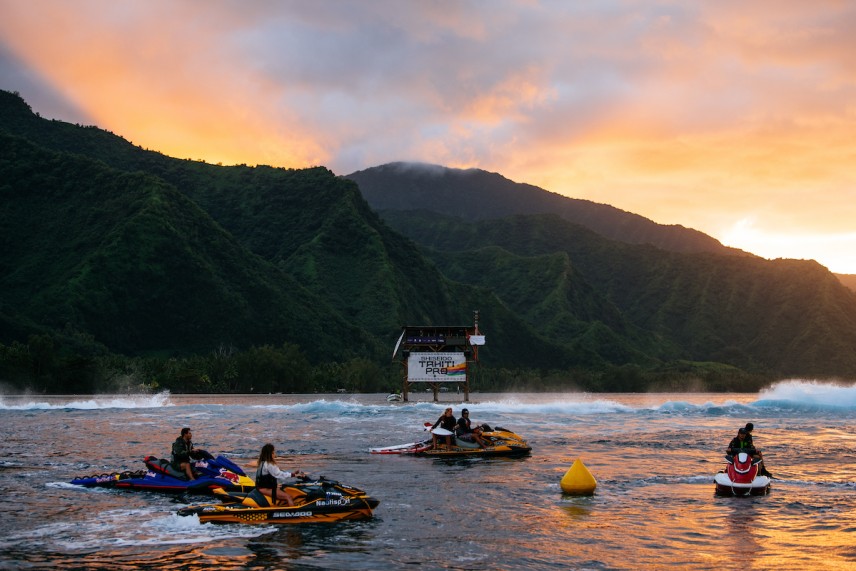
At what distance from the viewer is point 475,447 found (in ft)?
131

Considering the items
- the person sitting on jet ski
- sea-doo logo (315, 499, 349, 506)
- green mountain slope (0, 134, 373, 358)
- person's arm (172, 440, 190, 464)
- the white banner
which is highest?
green mountain slope (0, 134, 373, 358)

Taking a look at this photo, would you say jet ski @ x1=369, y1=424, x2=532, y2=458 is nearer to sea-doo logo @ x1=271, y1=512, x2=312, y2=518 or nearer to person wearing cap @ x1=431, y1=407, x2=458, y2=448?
person wearing cap @ x1=431, y1=407, x2=458, y2=448

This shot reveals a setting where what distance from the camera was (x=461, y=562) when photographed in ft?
60.2

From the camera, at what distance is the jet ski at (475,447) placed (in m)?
39.5

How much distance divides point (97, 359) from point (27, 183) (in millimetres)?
70086

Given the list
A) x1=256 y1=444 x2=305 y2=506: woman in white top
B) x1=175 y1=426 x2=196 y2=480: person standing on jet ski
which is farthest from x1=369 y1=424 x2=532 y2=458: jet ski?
x1=256 y1=444 x2=305 y2=506: woman in white top

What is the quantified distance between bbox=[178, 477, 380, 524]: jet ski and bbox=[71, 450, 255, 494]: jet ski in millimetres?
3394

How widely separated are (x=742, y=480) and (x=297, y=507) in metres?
15.3

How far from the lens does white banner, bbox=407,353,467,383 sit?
83375 millimetres

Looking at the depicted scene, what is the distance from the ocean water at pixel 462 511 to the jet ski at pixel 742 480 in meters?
0.42

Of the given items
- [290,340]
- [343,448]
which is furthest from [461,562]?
[290,340]

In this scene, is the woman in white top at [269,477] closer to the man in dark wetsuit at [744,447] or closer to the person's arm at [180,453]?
the person's arm at [180,453]

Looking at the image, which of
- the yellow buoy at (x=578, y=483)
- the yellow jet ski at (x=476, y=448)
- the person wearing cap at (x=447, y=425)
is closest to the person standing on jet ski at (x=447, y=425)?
the person wearing cap at (x=447, y=425)

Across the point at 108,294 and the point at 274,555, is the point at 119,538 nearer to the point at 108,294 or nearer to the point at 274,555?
the point at 274,555
